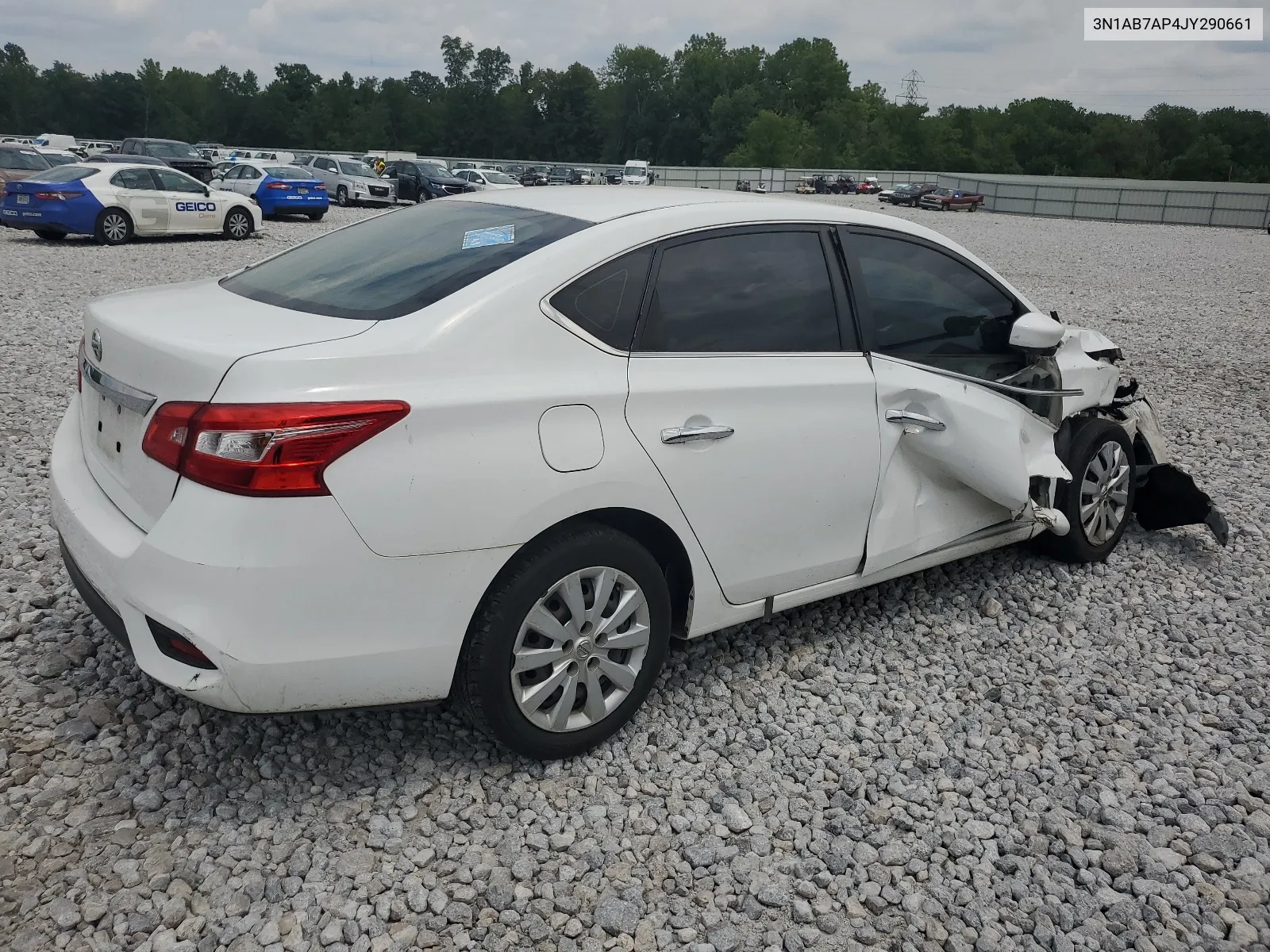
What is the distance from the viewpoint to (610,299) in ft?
10.0

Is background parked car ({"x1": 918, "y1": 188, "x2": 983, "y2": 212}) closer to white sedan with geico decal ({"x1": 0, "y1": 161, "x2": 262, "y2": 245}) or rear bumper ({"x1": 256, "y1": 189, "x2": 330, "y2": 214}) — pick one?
rear bumper ({"x1": 256, "y1": 189, "x2": 330, "y2": 214})

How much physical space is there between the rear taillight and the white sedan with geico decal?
54.2ft

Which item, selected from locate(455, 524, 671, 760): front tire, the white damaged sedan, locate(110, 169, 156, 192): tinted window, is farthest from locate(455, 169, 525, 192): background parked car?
locate(455, 524, 671, 760): front tire

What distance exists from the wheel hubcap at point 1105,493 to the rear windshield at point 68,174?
55.7 ft

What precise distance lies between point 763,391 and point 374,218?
1731 mm

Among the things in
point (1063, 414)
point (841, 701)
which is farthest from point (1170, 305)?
point (841, 701)

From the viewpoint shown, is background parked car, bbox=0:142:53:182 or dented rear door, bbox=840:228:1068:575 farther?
background parked car, bbox=0:142:53:182

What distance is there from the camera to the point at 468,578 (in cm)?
271

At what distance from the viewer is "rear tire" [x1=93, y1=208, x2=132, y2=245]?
54.8ft

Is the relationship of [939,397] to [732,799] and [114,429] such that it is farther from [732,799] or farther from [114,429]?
[114,429]

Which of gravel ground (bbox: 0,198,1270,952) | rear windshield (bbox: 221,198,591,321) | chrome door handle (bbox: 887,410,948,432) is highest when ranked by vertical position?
rear windshield (bbox: 221,198,591,321)

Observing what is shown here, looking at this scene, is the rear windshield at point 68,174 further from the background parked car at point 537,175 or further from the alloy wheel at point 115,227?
the background parked car at point 537,175

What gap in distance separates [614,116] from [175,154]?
85459mm

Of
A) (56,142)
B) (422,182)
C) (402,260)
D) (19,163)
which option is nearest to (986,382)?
(402,260)
